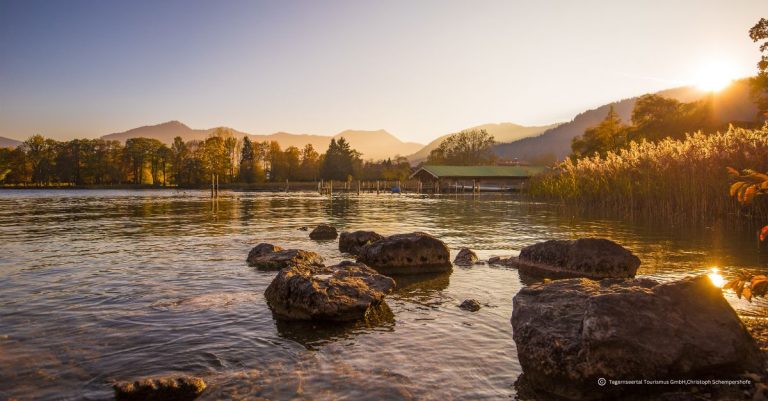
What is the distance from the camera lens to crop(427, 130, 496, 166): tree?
15350cm

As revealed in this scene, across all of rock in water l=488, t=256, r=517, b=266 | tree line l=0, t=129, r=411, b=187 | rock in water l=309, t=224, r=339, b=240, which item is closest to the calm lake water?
rock in water l=488, t=256, r=517, b=266

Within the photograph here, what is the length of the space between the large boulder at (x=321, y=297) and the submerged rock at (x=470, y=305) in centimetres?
152

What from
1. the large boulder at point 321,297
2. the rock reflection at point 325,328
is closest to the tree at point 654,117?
the large boulder at point 321,297

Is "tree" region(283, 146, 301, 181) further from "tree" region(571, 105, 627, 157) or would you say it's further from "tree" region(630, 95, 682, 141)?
"tree" region(630, 95, 682, 141)

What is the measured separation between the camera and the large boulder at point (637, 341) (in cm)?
484

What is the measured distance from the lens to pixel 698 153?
24.5 meters

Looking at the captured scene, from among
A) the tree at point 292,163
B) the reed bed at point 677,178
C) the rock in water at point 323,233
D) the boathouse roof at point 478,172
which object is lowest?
the rock in water at point 323,233

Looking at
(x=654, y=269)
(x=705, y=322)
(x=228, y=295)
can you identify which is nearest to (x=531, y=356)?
(x=705, y=322)

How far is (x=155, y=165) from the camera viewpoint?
139 meters

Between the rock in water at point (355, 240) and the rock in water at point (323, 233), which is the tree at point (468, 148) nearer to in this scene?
the rock in water at point (323, 233)

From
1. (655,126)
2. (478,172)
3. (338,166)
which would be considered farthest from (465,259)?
(338,166)

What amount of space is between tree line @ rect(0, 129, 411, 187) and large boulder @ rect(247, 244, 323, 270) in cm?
11657

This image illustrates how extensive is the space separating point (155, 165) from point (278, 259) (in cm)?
14265

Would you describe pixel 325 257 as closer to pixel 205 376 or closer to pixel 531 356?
pixel 205 376
